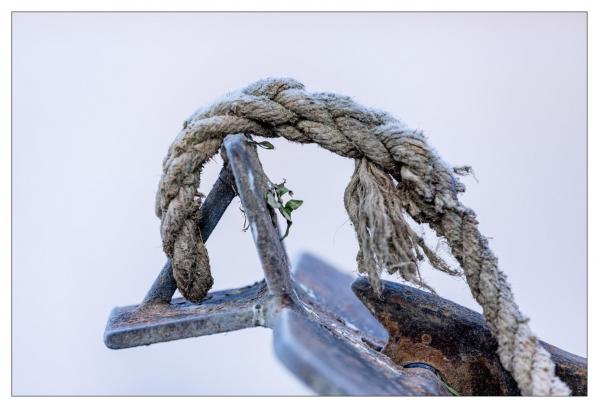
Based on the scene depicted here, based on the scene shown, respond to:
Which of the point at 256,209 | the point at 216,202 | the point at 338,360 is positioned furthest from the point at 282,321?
the point at 216,202

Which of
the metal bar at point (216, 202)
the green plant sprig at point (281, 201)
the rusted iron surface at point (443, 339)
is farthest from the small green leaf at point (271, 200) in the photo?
the rusted iron surface at point (443, 339)

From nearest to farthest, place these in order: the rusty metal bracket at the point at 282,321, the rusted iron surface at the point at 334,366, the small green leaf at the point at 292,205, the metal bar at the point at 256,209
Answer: the rusted iron surface at the point at 334,366, the rusty metal bracket at the point at 282,321, the metal bar at the point at 256,209, the small green leaf at the point at 292,205

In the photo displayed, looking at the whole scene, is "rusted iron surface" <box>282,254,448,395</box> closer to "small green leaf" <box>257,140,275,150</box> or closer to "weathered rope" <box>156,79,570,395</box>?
"weathered rope" <box>156,79,570,395</box>

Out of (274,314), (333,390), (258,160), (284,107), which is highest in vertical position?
(284,107)

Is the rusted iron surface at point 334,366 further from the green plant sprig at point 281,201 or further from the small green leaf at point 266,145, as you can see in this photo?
the small green leaf at point 266,145

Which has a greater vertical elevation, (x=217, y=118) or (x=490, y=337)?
(x=217, y=118)

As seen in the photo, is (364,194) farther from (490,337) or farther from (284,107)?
(490,337)

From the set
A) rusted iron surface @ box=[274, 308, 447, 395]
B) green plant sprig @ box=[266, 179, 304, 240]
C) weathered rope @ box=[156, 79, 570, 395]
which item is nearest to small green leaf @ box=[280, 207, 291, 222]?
green plant sprig @ box=[266, 179, 304, 240]

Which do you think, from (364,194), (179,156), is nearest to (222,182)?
(179,156)
